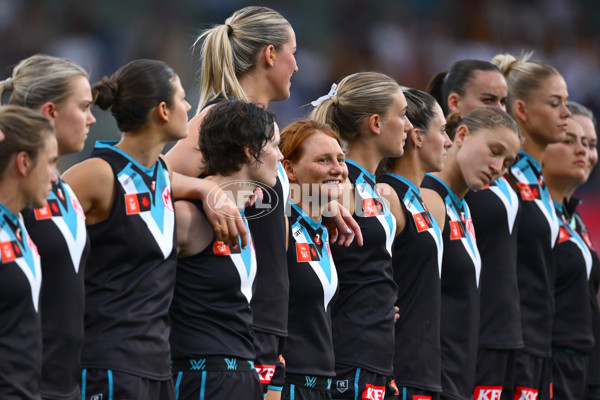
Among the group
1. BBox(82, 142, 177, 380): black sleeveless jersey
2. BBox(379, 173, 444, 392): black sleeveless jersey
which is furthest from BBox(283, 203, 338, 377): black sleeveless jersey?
BBox(82, 142, 177, 380): black sleeveless jersey

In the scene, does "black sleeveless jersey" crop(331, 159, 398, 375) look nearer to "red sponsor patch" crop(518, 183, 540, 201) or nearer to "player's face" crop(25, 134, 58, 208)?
"red sponsor patch" crop(518, 183, 540, 201)

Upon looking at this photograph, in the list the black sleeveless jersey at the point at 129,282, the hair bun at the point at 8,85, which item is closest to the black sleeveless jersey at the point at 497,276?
the black sleeveless jersey at the point at 129,282

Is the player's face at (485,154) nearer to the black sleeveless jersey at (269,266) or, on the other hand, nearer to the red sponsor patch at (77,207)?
the black sleeveless jersey at (269,266)

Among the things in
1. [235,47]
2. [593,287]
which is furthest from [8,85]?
[593,287]

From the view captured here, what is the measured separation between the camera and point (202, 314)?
442 centimetres

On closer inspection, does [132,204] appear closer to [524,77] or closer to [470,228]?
[470,228]

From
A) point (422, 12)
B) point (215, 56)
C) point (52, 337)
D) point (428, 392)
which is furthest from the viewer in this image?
point (422, 12)

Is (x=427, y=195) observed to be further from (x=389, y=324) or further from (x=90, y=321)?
(x=90, y=321)

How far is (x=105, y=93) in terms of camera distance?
4285mm

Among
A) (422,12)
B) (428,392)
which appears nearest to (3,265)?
(428,392)

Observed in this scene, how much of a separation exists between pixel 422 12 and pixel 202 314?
10400 millimetres

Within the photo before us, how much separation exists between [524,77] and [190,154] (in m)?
3.18

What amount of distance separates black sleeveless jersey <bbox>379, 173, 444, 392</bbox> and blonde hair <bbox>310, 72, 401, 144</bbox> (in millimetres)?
477

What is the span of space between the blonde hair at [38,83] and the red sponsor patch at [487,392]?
328cm
